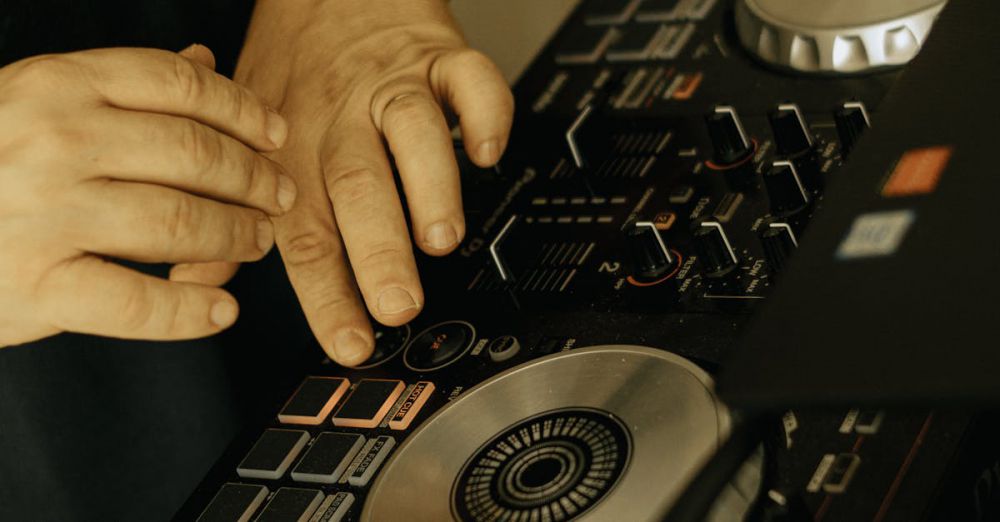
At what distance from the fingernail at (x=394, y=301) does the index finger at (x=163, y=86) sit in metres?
0.14

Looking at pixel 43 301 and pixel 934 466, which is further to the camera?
pixel 43 301

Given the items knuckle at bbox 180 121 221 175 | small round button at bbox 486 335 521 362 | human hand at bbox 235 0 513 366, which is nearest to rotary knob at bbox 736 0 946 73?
human hand at bbox 235 0 513 366

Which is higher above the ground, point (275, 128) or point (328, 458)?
point (275, 128)

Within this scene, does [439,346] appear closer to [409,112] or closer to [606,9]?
[409,112]

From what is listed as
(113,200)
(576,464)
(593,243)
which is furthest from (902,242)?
(113,200)

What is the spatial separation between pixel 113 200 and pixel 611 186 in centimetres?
35

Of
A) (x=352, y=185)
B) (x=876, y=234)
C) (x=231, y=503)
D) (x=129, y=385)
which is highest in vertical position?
(x=876, y=234)

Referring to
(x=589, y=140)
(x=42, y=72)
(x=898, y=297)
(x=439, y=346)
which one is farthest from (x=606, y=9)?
(x=898, y=297)

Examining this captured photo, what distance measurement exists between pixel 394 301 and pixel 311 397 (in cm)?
9

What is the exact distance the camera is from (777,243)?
2.10 feet

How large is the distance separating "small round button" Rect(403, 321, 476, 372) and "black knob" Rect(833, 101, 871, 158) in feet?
0.90

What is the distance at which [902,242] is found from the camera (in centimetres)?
43

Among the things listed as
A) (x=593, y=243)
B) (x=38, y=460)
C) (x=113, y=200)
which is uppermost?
(x=113, y=200)

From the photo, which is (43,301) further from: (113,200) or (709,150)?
(709,150)
